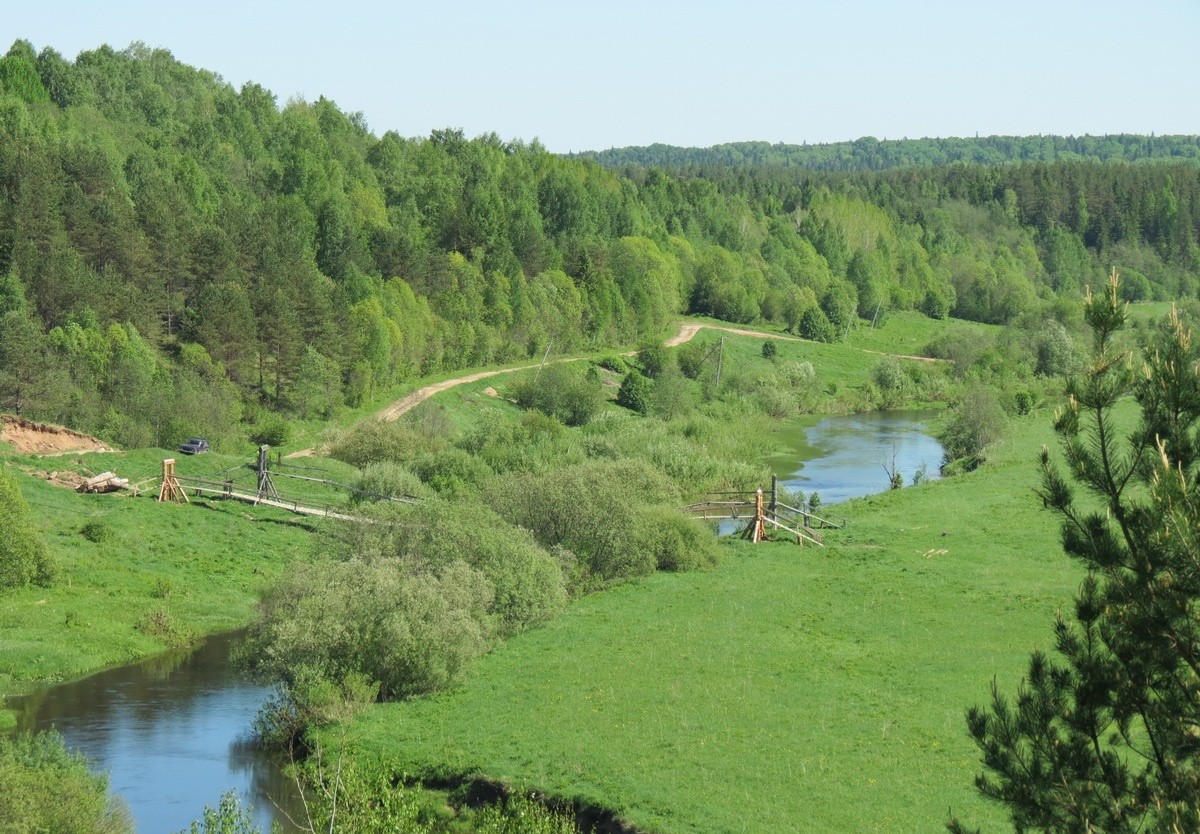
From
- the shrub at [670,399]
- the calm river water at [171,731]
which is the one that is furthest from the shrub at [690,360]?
the calm river water at [171,731]

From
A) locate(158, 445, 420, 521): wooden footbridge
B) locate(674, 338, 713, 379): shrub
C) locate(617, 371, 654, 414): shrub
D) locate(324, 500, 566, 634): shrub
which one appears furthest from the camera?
locate(674, 338, 713, 379): shrub

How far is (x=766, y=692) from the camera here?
36.6 m

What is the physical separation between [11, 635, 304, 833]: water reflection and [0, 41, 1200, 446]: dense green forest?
28605mm

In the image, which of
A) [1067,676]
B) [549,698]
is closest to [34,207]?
[549,698]

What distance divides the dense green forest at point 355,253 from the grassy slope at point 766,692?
1323 inches

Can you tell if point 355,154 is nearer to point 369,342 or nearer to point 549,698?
point 369,342

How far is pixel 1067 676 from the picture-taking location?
17.3 m

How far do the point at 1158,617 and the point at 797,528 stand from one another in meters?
40.2

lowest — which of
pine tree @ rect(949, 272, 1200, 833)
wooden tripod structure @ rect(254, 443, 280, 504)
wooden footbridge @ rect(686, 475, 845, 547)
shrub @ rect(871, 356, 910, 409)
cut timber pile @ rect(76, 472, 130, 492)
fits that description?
shrub @ rect(871, 356, 910, 409)

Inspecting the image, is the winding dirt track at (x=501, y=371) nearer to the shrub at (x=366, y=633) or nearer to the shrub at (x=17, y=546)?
the shrub at (x=17, y=546)

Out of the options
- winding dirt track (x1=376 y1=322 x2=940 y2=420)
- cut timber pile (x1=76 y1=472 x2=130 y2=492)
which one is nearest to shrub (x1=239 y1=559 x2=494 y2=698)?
cut timber pile (x1=76 y1=472 x2=130 y2=492)

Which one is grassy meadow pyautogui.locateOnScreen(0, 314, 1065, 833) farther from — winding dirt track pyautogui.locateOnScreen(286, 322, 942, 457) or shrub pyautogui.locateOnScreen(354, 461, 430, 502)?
winding dirt track pyautogui.locateOnScreen(286, 322, 942, 457)

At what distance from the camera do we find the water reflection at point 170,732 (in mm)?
32219

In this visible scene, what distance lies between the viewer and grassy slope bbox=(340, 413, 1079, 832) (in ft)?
97.5
